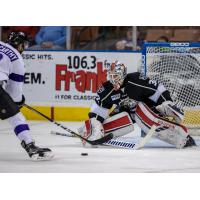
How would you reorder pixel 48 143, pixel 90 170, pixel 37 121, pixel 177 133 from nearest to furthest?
1. pixel 90 170
2. pixel 177 133
3. pixel 48 143
4. pixel 37 121

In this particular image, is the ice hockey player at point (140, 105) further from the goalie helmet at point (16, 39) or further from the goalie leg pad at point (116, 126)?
the goalie helmet at point (16, 39)

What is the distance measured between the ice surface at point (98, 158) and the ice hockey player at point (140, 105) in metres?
0.14

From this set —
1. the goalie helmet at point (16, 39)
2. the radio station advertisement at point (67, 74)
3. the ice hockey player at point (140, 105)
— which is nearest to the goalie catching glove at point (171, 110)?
the ice hockey player at point (140, 105)

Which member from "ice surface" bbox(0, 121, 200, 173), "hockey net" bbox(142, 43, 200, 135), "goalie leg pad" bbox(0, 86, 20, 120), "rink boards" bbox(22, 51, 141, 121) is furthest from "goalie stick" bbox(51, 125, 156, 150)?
"rink boards" bbox(22, 51, 141, 121)

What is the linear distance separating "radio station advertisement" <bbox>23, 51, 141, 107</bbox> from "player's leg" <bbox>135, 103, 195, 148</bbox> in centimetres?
214

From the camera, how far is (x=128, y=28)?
356 inches

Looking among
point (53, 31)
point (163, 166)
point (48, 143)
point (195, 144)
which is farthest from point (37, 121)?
point (163, 166)

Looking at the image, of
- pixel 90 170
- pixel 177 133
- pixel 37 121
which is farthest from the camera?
pixel 37 121

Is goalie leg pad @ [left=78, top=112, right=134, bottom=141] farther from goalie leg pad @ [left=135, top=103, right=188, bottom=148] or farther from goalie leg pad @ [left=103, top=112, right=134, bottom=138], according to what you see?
goalie leg pad @ [left=135, top=103, right=188, bottom=148]

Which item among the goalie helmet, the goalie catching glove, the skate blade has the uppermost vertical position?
the goalie helmet

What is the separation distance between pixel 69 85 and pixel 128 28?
992mm

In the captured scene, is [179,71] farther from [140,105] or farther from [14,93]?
[14,93]

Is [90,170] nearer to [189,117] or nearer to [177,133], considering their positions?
[177,133]

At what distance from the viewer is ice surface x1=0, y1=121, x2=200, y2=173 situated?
5449 millimetres
